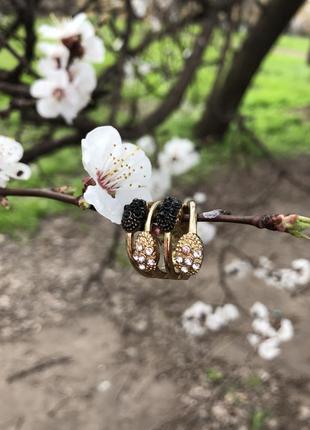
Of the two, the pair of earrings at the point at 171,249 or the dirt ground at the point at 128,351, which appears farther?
the dirt ground at the point at 128,351

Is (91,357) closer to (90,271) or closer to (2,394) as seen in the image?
(2,394)

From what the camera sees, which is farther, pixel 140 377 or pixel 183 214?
pixel 140 377

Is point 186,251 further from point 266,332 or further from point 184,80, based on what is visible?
point 184,80

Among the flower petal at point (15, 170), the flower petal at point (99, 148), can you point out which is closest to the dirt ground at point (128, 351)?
the flower petal at point (15, 170)

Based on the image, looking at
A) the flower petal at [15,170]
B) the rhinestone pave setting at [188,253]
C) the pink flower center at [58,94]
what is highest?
the pink flower center at [58,94]

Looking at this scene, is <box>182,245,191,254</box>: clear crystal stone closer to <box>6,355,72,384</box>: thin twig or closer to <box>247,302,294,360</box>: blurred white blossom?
<box>247,302,294,360</box>: blurred white blossom

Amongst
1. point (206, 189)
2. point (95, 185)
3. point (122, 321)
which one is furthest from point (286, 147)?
point (95, 185)

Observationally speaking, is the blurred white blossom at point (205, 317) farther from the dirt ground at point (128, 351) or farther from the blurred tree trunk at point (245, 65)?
the blurred tree trunk at point (245, 65)
